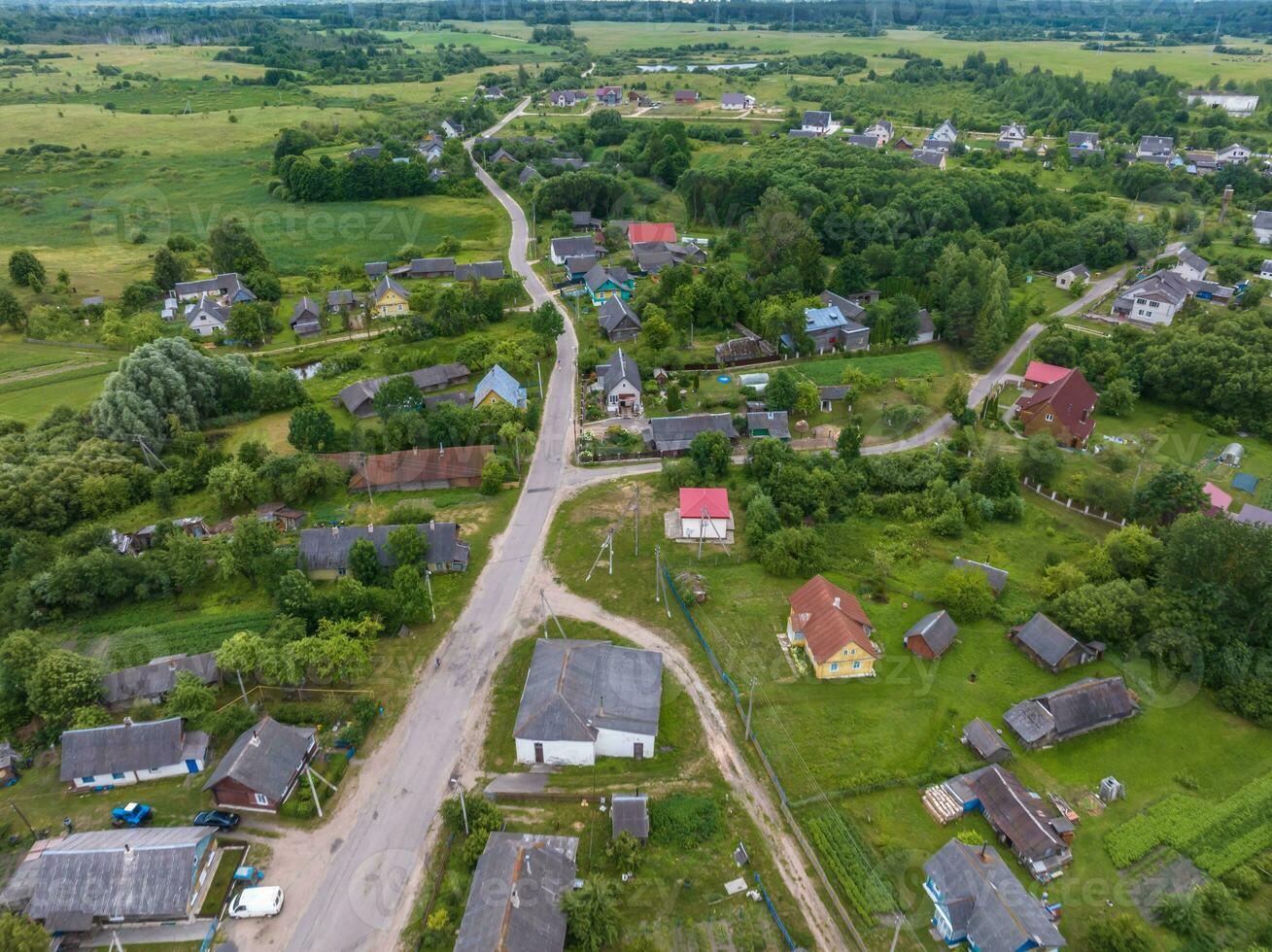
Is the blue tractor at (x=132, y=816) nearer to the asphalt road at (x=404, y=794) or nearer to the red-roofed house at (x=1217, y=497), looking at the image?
the asphalt road at (x=404, y=794)

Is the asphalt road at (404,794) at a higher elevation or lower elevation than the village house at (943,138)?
lower

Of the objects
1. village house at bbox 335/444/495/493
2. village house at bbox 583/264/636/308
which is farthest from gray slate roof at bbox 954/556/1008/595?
village house at bbox 583/264/636/308

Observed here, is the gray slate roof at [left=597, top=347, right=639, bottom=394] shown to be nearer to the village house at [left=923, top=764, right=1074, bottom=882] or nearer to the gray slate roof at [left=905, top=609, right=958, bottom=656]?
the gray slate roof at [left=905, top=609, right=958, bottom=656]

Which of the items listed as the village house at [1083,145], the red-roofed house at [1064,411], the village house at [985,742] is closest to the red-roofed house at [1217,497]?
the red-roofed house at [1064,411]

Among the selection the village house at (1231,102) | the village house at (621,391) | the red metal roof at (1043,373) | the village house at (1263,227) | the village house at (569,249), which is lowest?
the red metal roof at (1043,373)

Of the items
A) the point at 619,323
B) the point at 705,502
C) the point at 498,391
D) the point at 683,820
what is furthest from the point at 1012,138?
the point at 683,820

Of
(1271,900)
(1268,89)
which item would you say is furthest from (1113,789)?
(1268,89)

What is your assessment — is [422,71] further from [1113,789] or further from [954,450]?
[1113,789]
